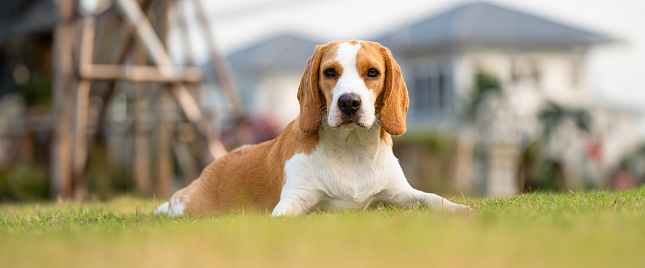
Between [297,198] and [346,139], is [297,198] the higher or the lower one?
the lower one

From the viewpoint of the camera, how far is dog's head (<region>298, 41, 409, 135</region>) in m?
4.60

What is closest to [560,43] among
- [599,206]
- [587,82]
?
[587,82]

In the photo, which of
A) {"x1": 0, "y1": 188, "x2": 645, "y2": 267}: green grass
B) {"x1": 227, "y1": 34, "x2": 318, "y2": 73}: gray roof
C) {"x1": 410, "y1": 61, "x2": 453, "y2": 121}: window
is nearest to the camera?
{"x1": 0, "y1": 188, "x2": 645, "y2": 267}: green grass

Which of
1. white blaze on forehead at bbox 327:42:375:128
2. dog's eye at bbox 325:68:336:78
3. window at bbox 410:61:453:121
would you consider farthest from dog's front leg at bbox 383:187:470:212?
window at bbox 410:61:453:121

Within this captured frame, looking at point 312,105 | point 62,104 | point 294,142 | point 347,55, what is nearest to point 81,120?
point 62,104

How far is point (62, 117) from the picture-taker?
10.6 metres

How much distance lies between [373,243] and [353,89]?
1.73 metres

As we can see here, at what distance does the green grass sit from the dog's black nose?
855mm

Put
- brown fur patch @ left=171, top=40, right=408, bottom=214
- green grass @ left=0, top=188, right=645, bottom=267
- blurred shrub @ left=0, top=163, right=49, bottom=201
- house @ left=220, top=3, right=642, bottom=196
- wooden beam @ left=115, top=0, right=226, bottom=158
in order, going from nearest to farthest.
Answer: green grass @ left=0, top=188, right=645, bottom=267 < brown fur patch @ left=171, top=40, right=408, bottom=214 < wooden beam @ left=115, top=0, right=226, bottom=158 < blurred shrub @ left=0, top=163, right=49, bottom=201 < house @ left=220, top=3, right=642, bottom=196

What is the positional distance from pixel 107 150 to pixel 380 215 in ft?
34.0

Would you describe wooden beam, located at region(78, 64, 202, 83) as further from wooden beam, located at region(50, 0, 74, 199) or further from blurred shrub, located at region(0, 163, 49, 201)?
blurred shrub, located at region(0, 163, 49, 201)

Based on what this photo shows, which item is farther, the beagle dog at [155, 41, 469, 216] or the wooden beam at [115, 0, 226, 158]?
the wooden beam at [115, 0, 226, 158]

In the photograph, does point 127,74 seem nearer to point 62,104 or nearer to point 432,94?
point 62,104

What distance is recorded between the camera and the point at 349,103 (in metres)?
A: 4.55
